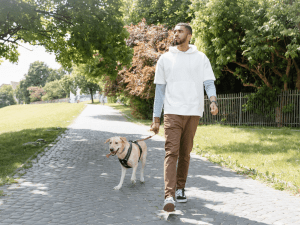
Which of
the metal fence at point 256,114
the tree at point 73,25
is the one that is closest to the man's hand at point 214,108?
the tree at point 73,25

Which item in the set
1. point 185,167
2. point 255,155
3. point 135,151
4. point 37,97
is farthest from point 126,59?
point 37,97

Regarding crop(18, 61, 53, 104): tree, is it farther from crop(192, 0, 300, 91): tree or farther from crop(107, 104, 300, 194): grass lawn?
crop(107, 104, 300, 194): grass lawn

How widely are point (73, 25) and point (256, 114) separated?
11468 mm

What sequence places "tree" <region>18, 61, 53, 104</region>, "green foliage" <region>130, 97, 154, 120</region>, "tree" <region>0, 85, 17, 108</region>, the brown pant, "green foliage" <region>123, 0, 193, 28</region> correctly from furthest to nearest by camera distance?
"tree" <region>0, 85, 17, 108</region> → "tree" <region>18, 61, 53, 104</region> → "green foliage" <region>123, 0, 193, 28</region> → "green foliage" <region>130, 97, 154, 120</region> → the brown pant

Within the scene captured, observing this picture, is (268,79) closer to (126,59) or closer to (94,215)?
(126,59)

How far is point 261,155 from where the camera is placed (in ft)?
24.7

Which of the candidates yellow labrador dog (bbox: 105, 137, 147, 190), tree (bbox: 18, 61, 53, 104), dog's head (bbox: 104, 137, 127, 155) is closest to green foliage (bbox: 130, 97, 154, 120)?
yellow labrador dog (bbox: 105, 137, 147, 190)

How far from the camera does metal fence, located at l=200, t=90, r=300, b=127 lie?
15.1 metres

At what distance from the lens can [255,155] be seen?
755 centimetres

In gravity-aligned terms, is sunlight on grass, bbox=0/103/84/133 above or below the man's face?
below

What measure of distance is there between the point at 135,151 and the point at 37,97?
3532 inches

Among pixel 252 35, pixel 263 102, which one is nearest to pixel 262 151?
pixel 252 35

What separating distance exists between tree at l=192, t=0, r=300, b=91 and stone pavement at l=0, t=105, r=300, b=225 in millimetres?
8958

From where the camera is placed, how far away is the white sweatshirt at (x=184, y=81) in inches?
140
